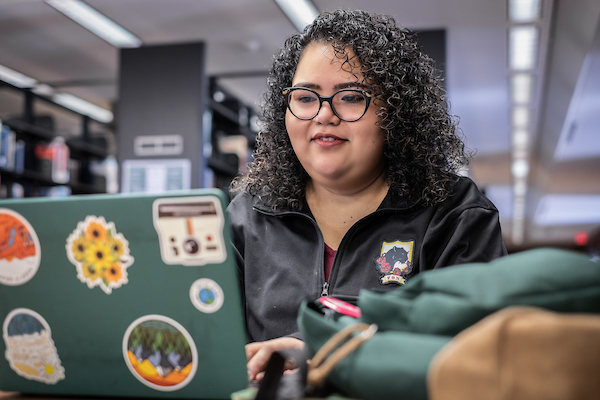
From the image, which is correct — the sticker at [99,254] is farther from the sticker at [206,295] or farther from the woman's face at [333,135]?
the woman's face at [333,135]

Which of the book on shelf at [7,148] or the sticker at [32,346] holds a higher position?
the book on shelf at [7,148]

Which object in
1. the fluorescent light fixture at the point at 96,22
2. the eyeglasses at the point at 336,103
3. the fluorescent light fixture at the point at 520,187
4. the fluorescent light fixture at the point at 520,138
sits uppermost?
the fluorescent light fixture at the point at 96,22

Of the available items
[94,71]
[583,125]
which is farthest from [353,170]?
[583,125]

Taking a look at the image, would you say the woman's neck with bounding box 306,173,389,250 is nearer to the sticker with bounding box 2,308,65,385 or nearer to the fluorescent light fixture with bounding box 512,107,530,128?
the sticker with bounding box 2,308,65,385

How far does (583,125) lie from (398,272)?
7.55m

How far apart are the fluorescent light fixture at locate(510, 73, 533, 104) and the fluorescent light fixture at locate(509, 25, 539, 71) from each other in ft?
0.90

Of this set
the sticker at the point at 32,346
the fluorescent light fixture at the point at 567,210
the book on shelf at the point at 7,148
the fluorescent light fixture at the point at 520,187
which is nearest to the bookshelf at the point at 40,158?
the book on shelf at the point at 7,148

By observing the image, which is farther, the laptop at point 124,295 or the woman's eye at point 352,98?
the woman's eye at point 352,98

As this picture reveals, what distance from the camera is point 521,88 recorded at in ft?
21.1

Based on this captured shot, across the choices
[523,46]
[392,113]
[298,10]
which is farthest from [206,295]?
[523,46]

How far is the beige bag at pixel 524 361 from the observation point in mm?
469

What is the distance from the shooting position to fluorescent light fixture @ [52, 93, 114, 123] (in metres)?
6.93

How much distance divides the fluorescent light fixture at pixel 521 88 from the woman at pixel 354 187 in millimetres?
5173

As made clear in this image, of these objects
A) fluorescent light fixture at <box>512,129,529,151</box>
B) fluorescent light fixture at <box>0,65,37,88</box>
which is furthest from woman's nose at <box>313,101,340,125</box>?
fluorescent light fixture at <box>512,129,529,151</box>
